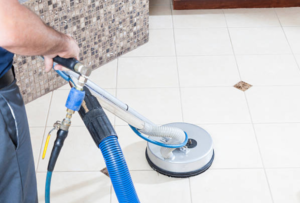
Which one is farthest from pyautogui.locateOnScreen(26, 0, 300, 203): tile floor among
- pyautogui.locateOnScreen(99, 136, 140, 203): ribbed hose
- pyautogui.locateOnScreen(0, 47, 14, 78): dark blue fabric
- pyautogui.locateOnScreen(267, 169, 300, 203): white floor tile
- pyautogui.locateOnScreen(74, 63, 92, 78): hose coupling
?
pyautogui.locateOnScreen(74, 63, 92, 78): hose coupling

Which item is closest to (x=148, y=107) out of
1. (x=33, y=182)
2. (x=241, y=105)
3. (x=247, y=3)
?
(x=241, y=105)

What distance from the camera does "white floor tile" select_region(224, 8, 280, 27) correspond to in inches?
150

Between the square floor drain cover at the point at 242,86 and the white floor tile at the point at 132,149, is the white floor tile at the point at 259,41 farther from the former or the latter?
the white floor tile at the point at 132,149

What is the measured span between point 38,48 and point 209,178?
1.46m

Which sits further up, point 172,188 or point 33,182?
point 33,182

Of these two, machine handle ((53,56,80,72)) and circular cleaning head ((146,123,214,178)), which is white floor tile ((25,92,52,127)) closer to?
circular cleaning head ((146,123,214,178))

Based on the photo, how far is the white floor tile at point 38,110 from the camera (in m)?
2.78

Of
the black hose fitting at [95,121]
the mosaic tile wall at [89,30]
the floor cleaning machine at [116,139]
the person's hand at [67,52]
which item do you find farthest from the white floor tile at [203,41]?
the person's hand at [67,52]

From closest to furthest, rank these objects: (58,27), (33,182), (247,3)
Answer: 1. (33,182)
2. (58,27)
3. (247,3)

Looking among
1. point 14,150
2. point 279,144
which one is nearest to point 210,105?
point 279,144

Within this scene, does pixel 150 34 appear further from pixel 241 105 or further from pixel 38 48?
pixel 38 48

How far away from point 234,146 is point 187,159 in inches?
15.8

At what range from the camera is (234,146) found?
258 cm

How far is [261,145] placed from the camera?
258cm
